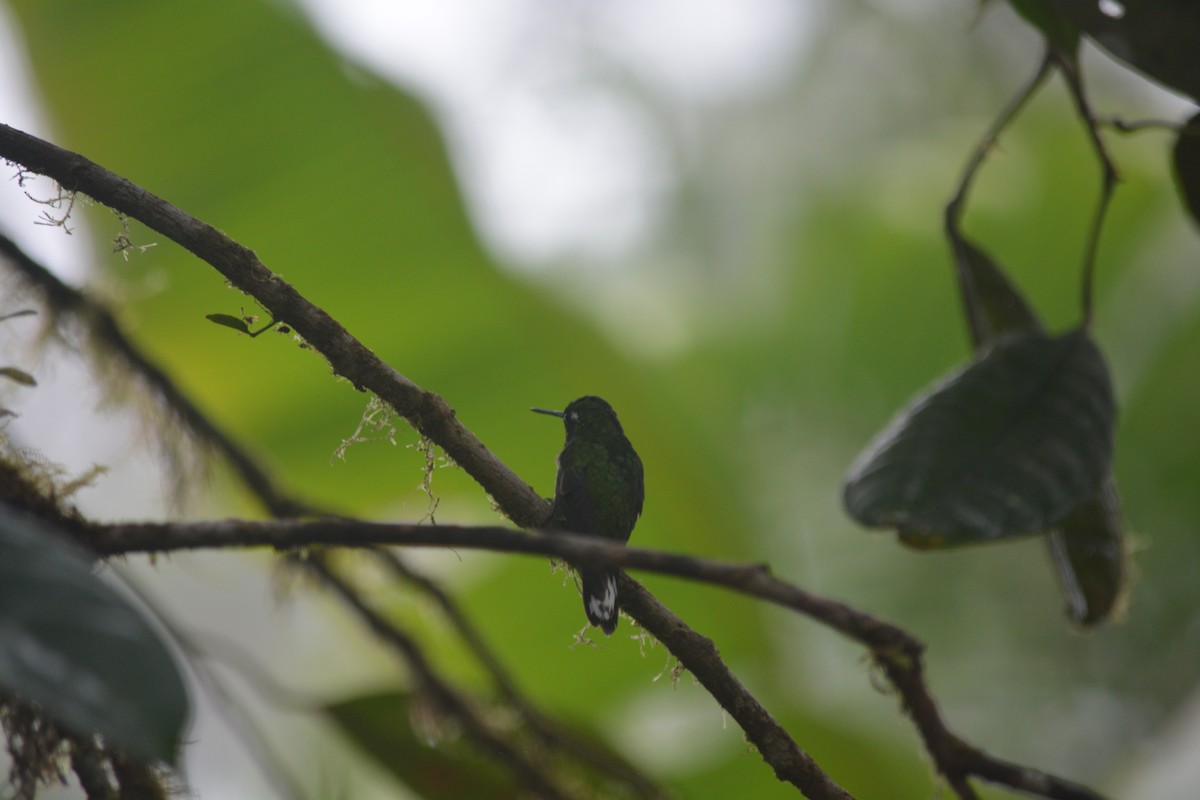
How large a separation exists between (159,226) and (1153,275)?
11.7 feet

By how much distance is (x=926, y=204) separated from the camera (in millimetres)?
3201

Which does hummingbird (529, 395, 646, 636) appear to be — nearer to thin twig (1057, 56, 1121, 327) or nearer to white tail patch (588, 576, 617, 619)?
white tail patch (588, 576, 617, 619)

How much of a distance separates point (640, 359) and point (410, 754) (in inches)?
44.7

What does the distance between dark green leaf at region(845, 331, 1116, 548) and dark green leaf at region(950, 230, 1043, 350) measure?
24 cm

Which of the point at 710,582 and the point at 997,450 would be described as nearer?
the point at 710,582

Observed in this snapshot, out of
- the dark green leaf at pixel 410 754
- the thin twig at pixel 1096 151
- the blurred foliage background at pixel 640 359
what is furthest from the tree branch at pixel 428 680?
the thin twig at pixel 1096 151

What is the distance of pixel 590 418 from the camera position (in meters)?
1.05

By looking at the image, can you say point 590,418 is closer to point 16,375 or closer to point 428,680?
point 16,375

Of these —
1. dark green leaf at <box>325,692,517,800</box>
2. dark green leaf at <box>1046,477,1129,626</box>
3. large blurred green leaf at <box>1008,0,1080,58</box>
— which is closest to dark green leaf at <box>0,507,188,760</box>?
dark green leaf at <box>325,692,517,800</box>

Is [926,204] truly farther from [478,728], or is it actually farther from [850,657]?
[478,728]

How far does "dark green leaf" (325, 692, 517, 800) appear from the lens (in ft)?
5.72

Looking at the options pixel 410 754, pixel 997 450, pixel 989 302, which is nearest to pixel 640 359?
pixel 989 302

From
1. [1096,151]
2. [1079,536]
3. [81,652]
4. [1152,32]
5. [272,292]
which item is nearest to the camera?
[81,652]

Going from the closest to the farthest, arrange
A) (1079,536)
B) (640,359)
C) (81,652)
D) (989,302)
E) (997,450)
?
(81,652) < (997,450) < (1079,536) < (989,302) < (640,359)
